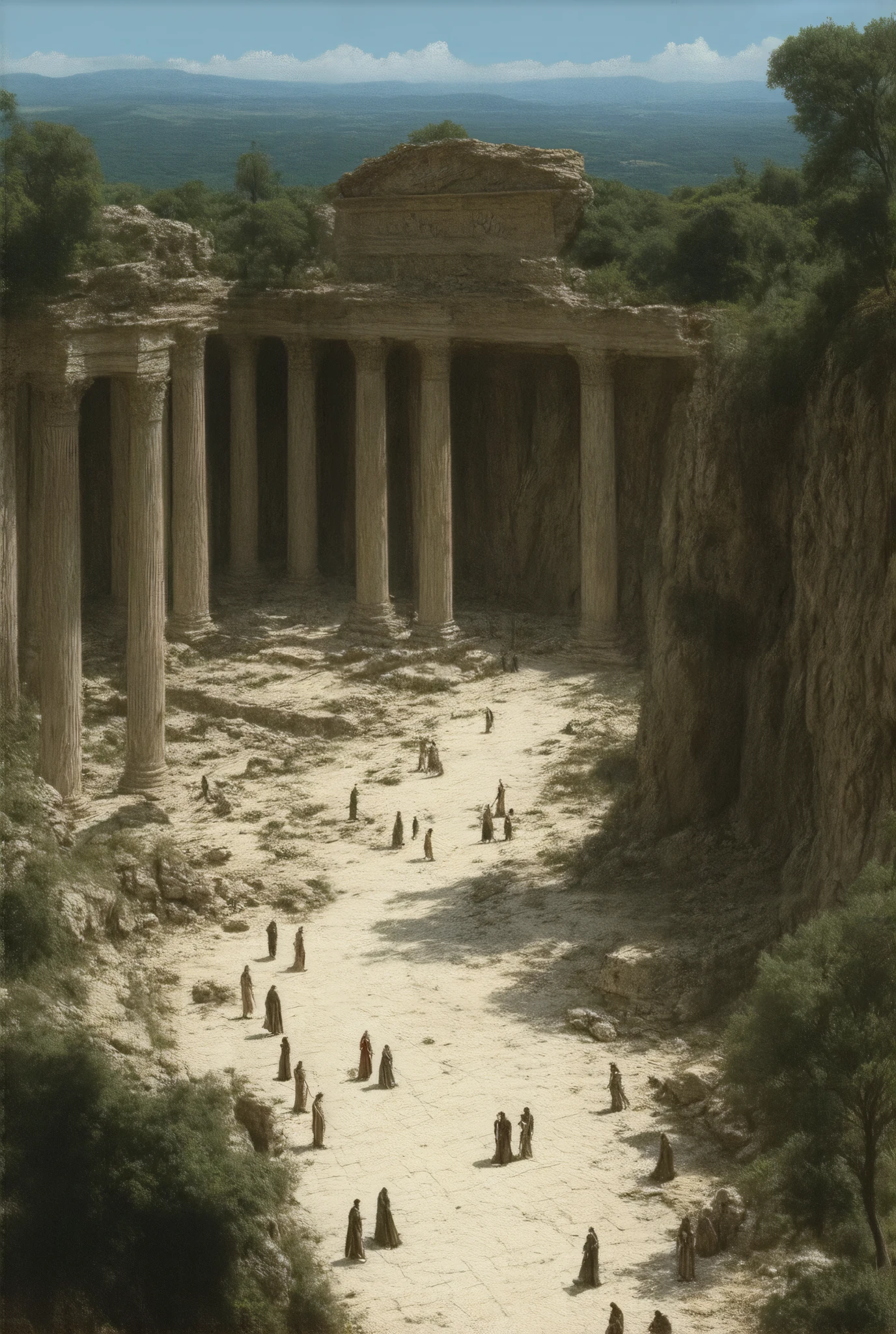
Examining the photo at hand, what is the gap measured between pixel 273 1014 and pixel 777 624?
574 inches

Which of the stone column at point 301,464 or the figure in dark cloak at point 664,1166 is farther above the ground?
the stone column at point 301,464

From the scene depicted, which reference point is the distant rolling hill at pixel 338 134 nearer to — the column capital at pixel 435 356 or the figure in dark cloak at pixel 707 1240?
the column capital at pixel 435 356

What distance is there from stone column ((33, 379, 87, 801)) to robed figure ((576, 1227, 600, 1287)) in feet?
70.3

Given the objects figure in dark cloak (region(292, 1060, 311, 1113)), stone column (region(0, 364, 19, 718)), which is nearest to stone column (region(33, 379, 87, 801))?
stone column (region(0, 364, 19, 718))

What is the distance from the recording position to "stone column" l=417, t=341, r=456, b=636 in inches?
2409

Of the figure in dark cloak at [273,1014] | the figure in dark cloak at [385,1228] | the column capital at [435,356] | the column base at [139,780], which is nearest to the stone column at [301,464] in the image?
the column capital at [435,356]

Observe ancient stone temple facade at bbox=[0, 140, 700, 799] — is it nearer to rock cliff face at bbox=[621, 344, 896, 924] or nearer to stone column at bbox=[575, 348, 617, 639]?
stone column at bbox=[575, 348, 617, 639]

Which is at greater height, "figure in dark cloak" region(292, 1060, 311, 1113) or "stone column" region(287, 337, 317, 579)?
"stone column" region(287, 337, 317, 579)

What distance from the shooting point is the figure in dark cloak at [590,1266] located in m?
31.0

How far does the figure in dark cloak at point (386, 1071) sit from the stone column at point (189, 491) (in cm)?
2427

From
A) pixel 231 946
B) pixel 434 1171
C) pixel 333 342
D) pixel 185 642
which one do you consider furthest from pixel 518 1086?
pixel 333 342

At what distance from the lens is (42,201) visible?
47781 millimetres

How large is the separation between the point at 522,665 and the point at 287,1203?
2915 cm

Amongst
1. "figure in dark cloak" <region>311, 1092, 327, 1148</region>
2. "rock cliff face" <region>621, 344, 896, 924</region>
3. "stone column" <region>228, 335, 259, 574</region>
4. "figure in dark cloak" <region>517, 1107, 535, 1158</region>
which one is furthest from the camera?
"stone column" <region>228, 335, 259, 574</region>
